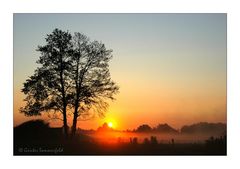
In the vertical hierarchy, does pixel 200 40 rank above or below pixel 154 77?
above

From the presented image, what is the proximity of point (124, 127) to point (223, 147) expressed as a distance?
54.7 inches

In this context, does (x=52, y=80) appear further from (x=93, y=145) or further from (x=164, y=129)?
(x=164, y=129)

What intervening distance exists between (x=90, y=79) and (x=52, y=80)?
21.0 inches

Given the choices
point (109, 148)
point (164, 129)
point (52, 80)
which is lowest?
point (109, 148)

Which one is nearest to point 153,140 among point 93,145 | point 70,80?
point 93,145

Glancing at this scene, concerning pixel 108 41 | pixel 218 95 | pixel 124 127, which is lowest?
pixel 124 127

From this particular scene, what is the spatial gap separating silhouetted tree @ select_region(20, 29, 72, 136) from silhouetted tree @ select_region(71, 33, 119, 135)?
11 centimetres

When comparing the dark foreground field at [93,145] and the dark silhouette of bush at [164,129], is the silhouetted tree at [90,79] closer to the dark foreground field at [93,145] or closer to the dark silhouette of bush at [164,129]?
the dark foreground field at [93,145]

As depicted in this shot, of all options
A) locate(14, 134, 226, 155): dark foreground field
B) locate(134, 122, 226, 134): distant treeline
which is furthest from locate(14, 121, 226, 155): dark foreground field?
locate(134, 122, 226, 134): distant treeline

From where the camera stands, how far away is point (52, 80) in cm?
711

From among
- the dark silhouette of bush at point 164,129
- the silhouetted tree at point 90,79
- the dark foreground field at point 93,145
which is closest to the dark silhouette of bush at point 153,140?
the dark foreground field at point 93,145
